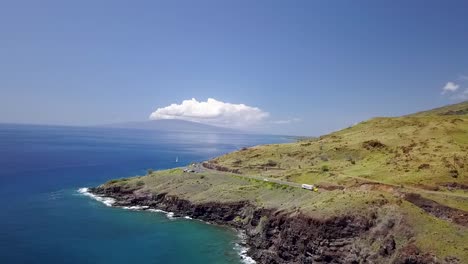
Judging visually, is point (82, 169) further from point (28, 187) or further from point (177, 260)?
point (177, 260)

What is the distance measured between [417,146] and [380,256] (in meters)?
62.3

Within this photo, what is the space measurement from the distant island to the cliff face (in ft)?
0.58

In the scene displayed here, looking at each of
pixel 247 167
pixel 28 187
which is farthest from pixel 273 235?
pixel 28 187

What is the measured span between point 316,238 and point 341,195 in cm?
1190

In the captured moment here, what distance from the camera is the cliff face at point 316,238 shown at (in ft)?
192

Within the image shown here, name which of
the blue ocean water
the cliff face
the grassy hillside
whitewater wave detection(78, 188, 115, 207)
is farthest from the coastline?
the grassy hillside

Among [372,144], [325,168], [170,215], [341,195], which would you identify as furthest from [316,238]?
[372,144]

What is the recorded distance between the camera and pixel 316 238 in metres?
66.8

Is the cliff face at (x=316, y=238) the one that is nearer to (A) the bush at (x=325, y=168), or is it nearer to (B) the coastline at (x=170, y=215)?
(B) the coastline at (x=170, y=215)

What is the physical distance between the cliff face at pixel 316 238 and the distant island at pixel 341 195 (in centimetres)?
18

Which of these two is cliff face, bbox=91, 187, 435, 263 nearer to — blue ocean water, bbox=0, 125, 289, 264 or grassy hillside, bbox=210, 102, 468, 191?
blue ocean water, bbox=0, 125, 289, 264

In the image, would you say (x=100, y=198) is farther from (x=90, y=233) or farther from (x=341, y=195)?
(x=341, y=195)

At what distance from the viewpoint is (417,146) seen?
109m

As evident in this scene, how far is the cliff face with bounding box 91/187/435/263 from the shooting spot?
5862 cm
